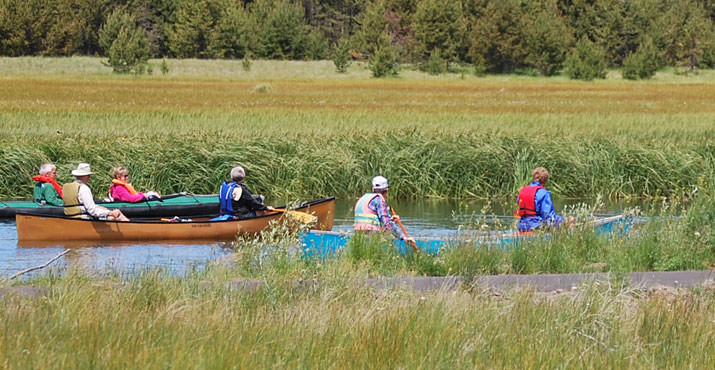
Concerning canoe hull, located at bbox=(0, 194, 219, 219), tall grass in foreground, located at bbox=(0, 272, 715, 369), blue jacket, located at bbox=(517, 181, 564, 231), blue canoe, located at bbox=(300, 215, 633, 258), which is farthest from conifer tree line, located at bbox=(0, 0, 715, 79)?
tall grass in foreground, located at bbox=(0, 272, 715, 369)

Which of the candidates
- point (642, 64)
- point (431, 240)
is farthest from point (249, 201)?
point (642, 64)

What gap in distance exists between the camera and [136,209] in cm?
1609

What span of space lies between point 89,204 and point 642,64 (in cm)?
6879

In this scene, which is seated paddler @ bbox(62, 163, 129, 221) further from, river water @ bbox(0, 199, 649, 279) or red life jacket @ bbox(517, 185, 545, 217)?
red life jacket @ bbox(517, 185, 545, 217)

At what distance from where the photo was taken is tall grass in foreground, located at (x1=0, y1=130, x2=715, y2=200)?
19.7m

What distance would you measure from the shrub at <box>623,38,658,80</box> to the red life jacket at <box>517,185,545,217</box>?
68334 millimetres

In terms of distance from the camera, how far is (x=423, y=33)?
88188 millimetres

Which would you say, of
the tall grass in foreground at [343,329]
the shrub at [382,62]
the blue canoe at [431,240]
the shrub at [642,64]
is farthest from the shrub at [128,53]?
the tall grass in foreground at [343,329]

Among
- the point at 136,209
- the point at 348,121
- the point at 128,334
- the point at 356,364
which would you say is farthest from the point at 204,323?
the point at 348,121

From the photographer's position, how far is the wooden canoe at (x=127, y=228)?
14273 mm

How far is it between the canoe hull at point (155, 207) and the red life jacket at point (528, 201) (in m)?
6.56

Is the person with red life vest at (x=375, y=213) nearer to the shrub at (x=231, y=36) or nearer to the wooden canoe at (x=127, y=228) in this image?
the wooden canoe at (x=127, y=228)

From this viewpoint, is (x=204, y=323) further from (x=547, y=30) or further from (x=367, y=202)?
(x=547, y=30)

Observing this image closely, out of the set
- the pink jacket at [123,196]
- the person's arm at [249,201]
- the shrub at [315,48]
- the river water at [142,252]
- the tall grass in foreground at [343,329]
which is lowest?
the river water at [142,252]
